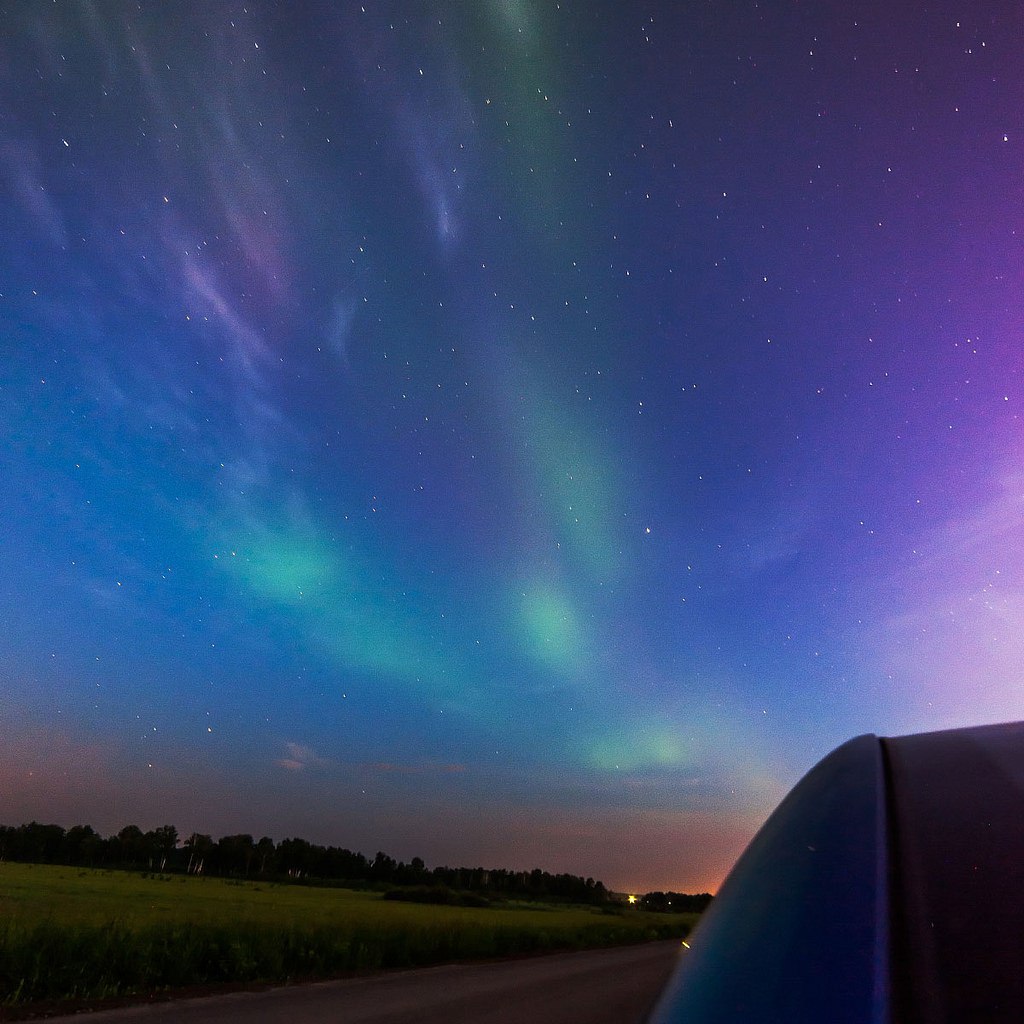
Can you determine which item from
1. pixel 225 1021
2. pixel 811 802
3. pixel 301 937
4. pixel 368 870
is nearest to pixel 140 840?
pixel 368 870

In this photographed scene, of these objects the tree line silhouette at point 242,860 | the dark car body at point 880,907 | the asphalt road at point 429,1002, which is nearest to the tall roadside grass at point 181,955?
the asphalt road at point 429,1002

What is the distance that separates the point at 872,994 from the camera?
2.80ft

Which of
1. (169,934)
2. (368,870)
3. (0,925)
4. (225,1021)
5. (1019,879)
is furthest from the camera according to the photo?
(368,870)

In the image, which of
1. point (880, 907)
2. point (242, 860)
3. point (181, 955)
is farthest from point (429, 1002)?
point (242, 860)

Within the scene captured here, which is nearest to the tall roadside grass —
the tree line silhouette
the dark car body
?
the dark car body

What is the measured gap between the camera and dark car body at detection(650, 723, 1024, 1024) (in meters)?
0.86

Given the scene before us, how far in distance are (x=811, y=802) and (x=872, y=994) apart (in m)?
0.61

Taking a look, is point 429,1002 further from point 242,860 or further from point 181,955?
point 242,860

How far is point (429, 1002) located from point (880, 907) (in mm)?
22392

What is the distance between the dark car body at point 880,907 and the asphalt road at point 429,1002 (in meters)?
18.0

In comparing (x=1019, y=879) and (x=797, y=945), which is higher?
(x=1019, y=879)

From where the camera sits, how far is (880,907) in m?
1.01

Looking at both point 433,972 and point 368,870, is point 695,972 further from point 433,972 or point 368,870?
Answer: point 368,870

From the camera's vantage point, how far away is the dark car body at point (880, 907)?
855 millimetres
